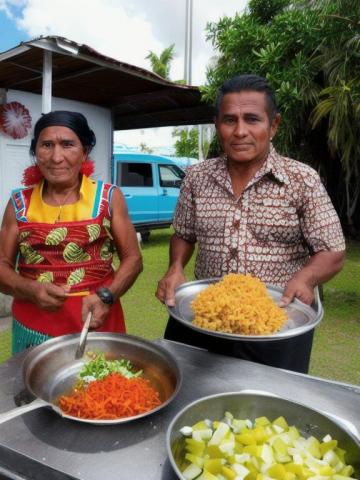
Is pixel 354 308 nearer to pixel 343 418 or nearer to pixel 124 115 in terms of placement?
pixel 343 418

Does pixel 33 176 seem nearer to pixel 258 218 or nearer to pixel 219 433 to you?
pixel 258 218

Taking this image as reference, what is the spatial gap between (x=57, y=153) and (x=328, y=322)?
487 cm

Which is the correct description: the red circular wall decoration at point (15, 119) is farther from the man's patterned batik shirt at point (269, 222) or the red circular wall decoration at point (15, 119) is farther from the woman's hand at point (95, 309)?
the woman's hand at point (95, 309)

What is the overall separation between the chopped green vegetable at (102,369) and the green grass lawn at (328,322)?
309 centimetres

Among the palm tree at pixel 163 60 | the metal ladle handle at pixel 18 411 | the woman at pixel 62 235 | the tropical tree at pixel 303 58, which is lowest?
the metal ladle handle at pixel 18 411

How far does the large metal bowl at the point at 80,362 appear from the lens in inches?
62.4

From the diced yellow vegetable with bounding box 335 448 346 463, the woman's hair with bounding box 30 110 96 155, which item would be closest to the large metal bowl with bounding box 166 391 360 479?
the diced yellow vegetable with bounding box 335 448 346 463

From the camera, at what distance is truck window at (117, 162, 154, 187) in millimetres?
10373

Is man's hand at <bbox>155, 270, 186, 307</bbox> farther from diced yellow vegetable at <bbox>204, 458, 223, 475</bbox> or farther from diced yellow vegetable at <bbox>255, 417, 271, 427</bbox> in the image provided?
diced yellow vegetable at <bbox>204, 458, 223, 475</bbox>

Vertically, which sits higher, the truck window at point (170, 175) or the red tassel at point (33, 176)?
the truck window at point (170, 175)

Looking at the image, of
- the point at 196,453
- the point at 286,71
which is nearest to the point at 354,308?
the point at 286,71

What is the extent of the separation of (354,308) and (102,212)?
538cm

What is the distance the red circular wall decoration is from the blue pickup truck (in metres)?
2.66

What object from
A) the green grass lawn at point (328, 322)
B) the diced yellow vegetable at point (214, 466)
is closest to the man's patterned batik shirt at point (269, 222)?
the diced yellow vegetable at point (214, 466)
